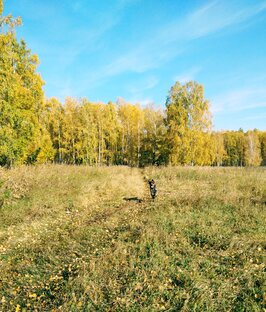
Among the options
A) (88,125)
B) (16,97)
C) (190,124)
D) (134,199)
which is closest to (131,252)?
(134,199)

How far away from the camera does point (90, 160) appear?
31.7m

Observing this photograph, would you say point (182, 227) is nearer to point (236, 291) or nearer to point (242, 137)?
point (236, 291)

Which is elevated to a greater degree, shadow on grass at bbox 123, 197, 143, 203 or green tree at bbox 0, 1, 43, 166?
green tree at bbox 0, 1, 43, 166

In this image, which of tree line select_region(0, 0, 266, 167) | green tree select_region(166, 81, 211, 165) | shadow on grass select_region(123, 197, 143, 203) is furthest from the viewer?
green tree select_region(166, 81, 211, 165)

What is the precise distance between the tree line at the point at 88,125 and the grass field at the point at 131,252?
5102 millimetres

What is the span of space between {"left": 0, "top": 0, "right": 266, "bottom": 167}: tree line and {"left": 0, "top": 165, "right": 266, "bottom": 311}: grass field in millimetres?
5102

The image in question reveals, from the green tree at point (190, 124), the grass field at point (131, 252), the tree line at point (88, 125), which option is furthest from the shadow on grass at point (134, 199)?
the green tree at point (190, 124)

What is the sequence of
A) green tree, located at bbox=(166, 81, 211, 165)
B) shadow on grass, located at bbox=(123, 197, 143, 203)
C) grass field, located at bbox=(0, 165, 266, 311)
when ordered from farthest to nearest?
green tree, located at bbox=(166, 81, 211, 165) → shadow on grass, located at bbox=(123, 197, 143, 203) → grass field, located at bbox=(0, 165, 266, 311)

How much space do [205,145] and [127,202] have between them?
50.1ft

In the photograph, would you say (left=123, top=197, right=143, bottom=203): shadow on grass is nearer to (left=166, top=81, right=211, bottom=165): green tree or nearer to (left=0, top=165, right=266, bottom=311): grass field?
(left=0, top=165, right=266, bottom=311): grass field

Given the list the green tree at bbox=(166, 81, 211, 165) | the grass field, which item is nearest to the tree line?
the green tree at bbox=(166, 81, 211, 165)

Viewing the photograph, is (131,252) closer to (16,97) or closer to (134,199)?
(134,199)

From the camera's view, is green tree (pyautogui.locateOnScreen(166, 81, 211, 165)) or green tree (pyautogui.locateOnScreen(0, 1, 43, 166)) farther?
green tree (pyautogui.locateOnScreen(166, 81, 211, 165))

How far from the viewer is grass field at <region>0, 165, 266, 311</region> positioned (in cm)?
474
